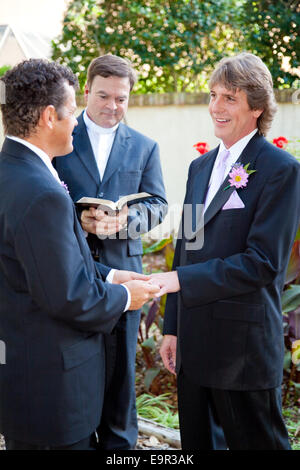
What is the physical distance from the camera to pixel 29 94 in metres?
1.80

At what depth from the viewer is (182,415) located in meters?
2.34

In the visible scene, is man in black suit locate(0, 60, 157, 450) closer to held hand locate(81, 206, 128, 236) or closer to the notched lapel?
the notched lapel

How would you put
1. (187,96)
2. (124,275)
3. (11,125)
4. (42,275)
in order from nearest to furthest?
(42,275)
(11,125)
(124,275)
(187,96)

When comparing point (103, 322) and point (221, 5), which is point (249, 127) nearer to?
point (103, 322)

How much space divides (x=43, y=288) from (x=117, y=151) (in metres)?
1.49

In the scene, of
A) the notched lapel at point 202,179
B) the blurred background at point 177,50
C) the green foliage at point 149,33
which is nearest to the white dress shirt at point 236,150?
the notched lapel at point 202,179

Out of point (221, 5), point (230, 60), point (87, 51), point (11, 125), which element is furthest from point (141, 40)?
point (11, 125)

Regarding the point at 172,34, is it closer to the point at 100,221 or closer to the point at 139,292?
the point at 100,221

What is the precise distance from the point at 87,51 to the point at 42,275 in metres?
5.71

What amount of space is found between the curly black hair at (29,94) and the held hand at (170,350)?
3.99 feet

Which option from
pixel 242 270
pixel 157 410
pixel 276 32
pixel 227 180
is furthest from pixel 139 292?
pixel 276 32

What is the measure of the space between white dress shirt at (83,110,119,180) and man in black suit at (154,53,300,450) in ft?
3.25

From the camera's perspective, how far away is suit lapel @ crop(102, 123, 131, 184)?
9.66ft

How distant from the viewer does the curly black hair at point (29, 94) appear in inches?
70.9
